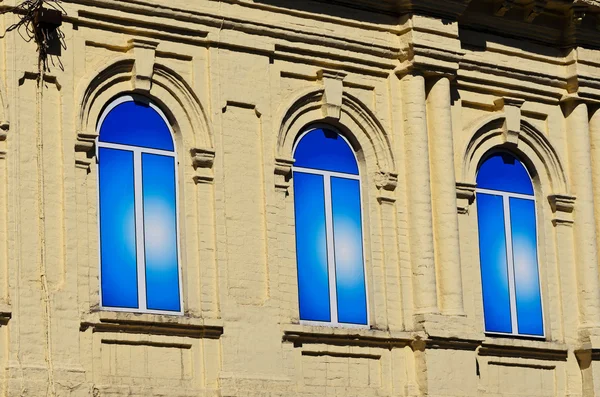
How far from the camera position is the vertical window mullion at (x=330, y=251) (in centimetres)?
2716

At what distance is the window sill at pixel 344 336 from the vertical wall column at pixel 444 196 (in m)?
0.92

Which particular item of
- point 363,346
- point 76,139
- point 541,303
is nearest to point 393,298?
point 363,346

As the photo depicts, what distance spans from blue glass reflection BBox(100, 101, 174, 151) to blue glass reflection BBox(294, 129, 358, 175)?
227 centimetres

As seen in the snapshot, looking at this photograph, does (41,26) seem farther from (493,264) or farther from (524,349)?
(524,349)

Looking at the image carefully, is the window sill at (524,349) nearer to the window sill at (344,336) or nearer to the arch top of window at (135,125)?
the window sill at (344,336)

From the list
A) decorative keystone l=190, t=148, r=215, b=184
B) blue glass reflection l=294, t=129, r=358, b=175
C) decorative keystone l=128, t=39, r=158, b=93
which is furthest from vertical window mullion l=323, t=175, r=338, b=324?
decorative keystone l=128, t=39, r=158, b=93

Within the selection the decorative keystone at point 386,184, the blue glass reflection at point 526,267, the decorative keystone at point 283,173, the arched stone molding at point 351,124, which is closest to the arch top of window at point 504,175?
the blue glass reflection at point 526,267

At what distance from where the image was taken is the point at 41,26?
24.5 metres

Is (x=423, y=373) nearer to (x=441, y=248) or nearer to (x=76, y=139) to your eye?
(x=441, y=248)

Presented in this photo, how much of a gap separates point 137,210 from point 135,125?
3.87 feet

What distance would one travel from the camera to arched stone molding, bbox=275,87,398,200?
2738cm

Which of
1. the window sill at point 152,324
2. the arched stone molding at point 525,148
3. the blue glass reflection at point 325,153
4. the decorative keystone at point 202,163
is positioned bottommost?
the window sill at point 152,324

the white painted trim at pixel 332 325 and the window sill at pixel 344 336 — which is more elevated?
the white painted trim at pixel 332 325

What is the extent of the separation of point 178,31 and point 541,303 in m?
7.49
